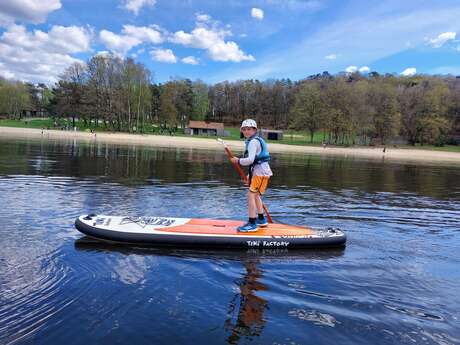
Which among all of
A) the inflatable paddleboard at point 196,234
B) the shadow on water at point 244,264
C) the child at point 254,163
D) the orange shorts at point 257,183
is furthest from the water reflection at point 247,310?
the orange shorts at point 257,183

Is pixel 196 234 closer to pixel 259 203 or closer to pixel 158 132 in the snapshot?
pixel 259 203

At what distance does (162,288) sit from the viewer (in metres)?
6.81

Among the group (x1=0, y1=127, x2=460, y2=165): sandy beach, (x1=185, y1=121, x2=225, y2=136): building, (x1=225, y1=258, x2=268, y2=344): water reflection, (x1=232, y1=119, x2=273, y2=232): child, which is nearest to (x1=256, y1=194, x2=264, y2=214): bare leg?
(x1=232, y1=119, x2=273, y2=232): child

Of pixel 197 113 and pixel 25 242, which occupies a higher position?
pixel 197 113

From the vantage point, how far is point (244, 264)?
8320mm

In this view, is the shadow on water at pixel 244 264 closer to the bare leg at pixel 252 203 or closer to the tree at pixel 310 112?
the bare leg at pixel 252 203

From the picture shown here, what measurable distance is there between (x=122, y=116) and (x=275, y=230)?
94.5 metres

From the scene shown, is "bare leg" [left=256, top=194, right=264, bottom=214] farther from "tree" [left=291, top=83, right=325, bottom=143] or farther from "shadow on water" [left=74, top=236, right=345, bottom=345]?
"tree" [left=291, top=83, right=325, bottom=143]

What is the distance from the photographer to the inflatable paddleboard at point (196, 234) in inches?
353

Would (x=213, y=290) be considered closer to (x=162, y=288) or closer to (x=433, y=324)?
(x=162, y=288)

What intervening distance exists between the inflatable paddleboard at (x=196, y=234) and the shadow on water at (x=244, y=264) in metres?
0.16

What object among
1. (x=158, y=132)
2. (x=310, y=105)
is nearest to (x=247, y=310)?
(x=310, y=105)

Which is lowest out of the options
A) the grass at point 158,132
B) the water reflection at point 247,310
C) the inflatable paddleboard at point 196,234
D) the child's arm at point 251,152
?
the water reflection at point 247,310

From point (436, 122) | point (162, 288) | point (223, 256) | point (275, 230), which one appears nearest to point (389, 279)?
point (275, 230)
